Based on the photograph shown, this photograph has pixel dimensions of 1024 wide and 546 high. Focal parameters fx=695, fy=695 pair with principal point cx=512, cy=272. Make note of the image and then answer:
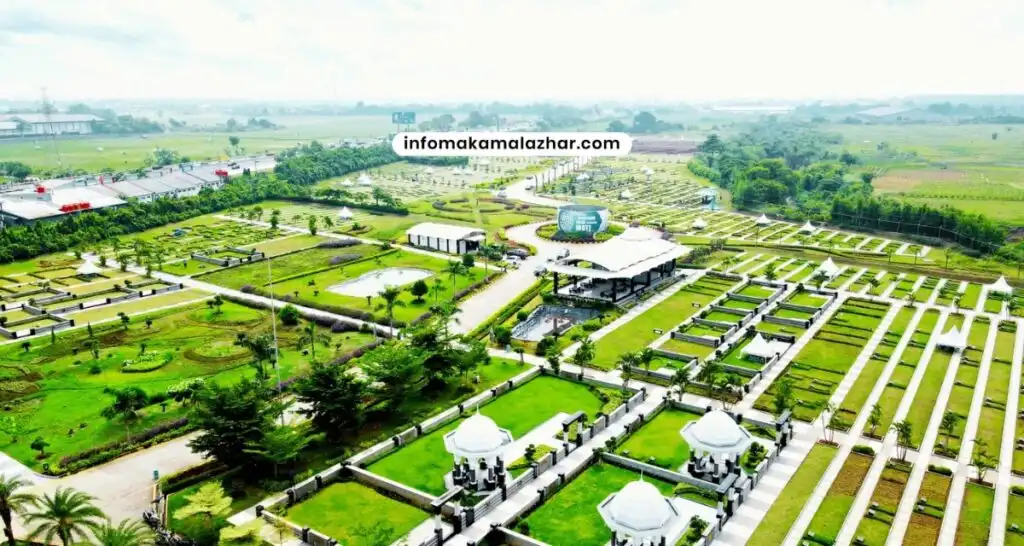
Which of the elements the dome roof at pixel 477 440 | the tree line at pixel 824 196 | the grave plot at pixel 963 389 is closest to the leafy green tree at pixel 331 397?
the dome roof at pixel 477 440

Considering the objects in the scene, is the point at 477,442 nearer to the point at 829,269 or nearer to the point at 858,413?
the point at 858,413

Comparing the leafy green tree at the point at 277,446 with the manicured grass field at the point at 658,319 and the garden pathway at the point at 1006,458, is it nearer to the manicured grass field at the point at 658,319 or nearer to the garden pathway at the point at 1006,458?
the manicured grass field at the point at 658,319

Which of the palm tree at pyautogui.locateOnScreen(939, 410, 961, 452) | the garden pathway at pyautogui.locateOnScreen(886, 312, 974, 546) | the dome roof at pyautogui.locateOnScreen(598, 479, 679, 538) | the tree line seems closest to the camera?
the dome roof at pyautogui.locateOnScreen(598, 479, 679, 538)

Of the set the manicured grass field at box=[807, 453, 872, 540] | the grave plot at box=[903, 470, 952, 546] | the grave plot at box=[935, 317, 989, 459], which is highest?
the grave plot at box=[935, 317, 989, 459]

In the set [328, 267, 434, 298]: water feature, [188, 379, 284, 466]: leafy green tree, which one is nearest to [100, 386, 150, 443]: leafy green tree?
[188, 379, 284, 466]: leafy green tree

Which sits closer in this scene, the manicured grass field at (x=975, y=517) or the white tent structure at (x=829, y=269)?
Answer: the manicured grass field at (x=975, y=517)

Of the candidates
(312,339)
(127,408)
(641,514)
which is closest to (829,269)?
(312,339)

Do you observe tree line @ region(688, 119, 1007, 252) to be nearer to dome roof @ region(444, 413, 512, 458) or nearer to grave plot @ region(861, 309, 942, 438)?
grave plot @ region(861, 309, 942, 438)
